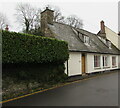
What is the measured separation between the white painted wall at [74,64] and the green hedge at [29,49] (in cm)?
203

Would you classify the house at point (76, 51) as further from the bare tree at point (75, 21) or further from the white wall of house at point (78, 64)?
the bare tree at point (75, 21)

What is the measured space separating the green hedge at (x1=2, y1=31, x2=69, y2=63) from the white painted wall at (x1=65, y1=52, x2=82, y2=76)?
203 centimetres

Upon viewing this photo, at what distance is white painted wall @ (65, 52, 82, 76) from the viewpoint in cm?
980

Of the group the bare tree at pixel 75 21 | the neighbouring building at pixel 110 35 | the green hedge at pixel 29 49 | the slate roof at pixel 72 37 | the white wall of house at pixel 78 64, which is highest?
the bare tree at pixel 75 21

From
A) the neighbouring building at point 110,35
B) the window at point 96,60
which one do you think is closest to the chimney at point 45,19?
the window at point 96,60

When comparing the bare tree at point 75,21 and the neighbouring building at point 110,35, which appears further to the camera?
the bare tree at point 75,21

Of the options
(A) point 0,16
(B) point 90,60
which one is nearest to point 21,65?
(B) point 90,60

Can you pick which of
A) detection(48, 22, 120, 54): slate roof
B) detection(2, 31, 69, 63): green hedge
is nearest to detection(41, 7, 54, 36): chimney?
detection(48, 22, 120, 54): slate roof

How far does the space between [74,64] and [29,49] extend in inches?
219

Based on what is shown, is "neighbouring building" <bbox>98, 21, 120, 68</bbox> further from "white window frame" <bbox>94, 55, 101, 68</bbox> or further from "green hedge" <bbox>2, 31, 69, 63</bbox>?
"green hedge" <bbox>2, 31, 69, 63</bbox>

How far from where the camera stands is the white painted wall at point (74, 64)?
9797 millimetres

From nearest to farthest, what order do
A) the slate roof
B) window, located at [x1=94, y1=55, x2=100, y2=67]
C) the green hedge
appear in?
the green hedge
the slate roof
window, located at [x1=94, y1=55, x2=100, y2=67]

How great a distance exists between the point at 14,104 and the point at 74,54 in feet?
24.0

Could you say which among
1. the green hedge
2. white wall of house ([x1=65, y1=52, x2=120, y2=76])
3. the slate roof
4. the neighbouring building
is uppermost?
the neighbouring building
